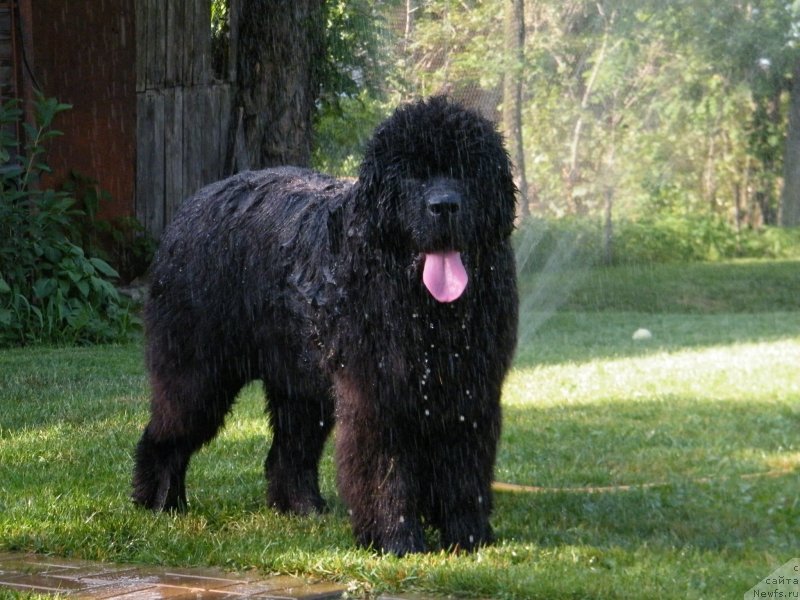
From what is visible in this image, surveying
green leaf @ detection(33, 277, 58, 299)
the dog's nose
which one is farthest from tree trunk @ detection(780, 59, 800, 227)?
the dog's nose

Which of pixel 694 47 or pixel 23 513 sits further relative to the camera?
pixel 694 47

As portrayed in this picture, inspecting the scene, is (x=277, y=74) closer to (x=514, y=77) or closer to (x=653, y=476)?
(x=514, y=77)

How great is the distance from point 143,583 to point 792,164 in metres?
10.5

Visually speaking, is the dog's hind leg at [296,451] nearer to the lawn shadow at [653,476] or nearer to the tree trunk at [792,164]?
the lawn shadow at [653,476]

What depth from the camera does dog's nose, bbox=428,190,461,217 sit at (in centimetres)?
468

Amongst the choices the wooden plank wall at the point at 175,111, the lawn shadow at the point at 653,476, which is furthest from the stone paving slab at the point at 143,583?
the wooden plank wall at the point at 175,111

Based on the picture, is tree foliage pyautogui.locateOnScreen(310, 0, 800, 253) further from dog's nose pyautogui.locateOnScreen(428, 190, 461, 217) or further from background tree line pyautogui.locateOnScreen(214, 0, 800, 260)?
dog's nose pyautogui.locateOnScreen(428, 190, 461, 217)

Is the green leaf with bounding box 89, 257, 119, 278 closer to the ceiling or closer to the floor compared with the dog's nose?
closer to the floor

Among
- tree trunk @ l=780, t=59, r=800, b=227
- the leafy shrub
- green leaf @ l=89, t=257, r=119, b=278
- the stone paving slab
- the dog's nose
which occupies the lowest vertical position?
the stone paving slab

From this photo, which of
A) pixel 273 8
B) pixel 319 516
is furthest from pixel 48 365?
pixel 319 516

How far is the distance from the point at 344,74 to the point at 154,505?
8762 millimetres

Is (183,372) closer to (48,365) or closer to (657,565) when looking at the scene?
(657,565)

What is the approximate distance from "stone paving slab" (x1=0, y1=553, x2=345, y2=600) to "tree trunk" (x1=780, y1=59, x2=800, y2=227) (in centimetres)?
989

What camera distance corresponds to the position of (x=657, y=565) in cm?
467
